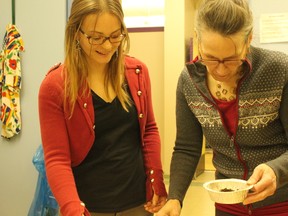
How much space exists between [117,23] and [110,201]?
0.56 metres

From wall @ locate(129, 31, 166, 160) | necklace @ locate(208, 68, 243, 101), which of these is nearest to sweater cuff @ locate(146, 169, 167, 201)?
necklace @ locate(208, 68, 243, 101)

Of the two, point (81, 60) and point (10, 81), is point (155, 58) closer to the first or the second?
point (10, 81)

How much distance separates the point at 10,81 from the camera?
2.14 meters

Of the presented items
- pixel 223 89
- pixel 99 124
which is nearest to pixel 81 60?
pixel 99 124

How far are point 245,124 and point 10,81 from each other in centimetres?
145

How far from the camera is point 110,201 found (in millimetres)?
1263

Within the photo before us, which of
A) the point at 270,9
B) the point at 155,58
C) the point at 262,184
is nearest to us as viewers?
the point at 262,184

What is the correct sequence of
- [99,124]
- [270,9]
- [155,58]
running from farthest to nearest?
[155,58], [270,9], [99,124]

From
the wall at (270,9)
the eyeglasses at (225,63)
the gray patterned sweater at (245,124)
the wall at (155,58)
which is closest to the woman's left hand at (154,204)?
the gray patterned sweater at (245,124)

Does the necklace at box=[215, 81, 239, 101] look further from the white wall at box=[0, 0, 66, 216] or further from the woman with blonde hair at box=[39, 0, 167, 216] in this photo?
the white wall at box=[0, 0, 66, 216]

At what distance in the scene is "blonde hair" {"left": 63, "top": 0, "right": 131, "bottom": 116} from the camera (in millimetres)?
1193

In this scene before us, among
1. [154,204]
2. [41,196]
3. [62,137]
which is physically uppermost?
[62,137]

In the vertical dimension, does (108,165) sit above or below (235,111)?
below

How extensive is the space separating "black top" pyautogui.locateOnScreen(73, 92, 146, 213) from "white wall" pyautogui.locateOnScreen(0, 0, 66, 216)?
99 cm
